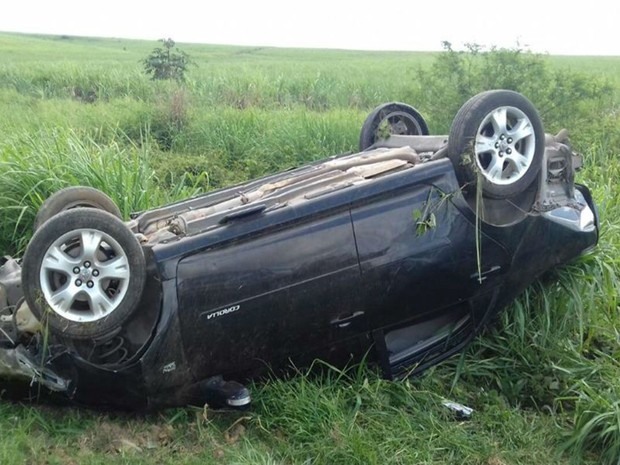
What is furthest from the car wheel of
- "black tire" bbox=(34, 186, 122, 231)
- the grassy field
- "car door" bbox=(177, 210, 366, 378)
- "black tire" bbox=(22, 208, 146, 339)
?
"black tire" bbox=(34, 186, 122, 231)

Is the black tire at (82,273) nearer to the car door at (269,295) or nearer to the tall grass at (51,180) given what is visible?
the car door at (269,295)

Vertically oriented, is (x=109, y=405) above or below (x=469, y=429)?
above

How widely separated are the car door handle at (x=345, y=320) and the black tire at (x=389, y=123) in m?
1.87

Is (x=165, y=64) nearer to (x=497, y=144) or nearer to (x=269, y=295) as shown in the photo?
(x=497, y=144)

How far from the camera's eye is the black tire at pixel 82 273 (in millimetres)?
3506

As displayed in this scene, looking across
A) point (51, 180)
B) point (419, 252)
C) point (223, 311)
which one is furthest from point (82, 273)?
point (51, 180)

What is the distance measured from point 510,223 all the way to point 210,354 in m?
1.83

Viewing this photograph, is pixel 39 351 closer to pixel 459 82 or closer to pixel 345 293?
pixel 345 293

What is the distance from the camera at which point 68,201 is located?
4480 millimetres

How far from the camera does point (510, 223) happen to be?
4266 mm

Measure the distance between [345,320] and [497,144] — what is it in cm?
131

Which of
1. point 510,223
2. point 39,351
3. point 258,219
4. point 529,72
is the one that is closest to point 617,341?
point 510,223

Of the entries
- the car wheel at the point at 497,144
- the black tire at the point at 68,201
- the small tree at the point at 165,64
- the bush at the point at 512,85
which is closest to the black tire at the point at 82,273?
the black tire at the point at 68,201

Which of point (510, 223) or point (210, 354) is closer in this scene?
Result: point (210, 354)
